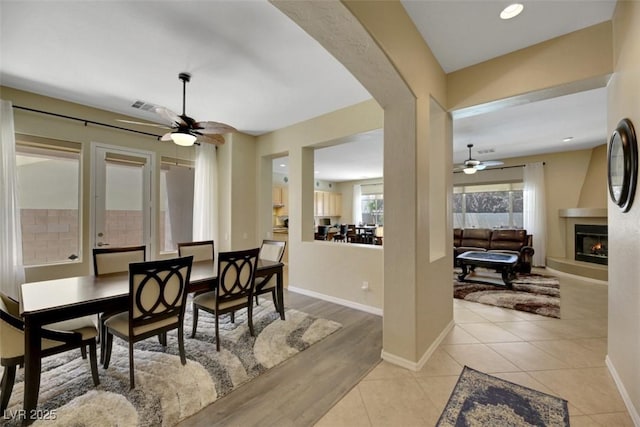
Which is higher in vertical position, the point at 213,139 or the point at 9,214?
the point at 213,139

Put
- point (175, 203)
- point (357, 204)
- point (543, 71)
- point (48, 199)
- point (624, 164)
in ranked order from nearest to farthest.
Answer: point (624, 164)
point (543, 71)
point (48, 199)
point (175, 203)
point (357, 204)

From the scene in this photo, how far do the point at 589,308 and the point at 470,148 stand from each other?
349 cm

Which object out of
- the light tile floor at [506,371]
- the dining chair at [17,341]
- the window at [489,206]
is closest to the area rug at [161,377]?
the dining chair at [17,341]

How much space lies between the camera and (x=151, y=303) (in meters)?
2.06

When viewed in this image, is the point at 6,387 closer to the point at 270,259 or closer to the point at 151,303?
the point at 151,303

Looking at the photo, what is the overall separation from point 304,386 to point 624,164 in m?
2.75

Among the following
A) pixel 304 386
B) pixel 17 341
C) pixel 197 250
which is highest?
pixel 197 250

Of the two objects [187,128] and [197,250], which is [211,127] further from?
[197,250]

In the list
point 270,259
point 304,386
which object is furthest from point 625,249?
point 270,259

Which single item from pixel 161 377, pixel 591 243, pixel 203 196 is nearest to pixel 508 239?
pixel 591 243

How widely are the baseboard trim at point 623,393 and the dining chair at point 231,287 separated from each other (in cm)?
288

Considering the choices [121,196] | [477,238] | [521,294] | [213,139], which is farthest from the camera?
[477,238]

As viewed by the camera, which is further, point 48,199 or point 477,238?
point 477,238

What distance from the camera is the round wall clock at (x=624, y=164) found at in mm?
1677
